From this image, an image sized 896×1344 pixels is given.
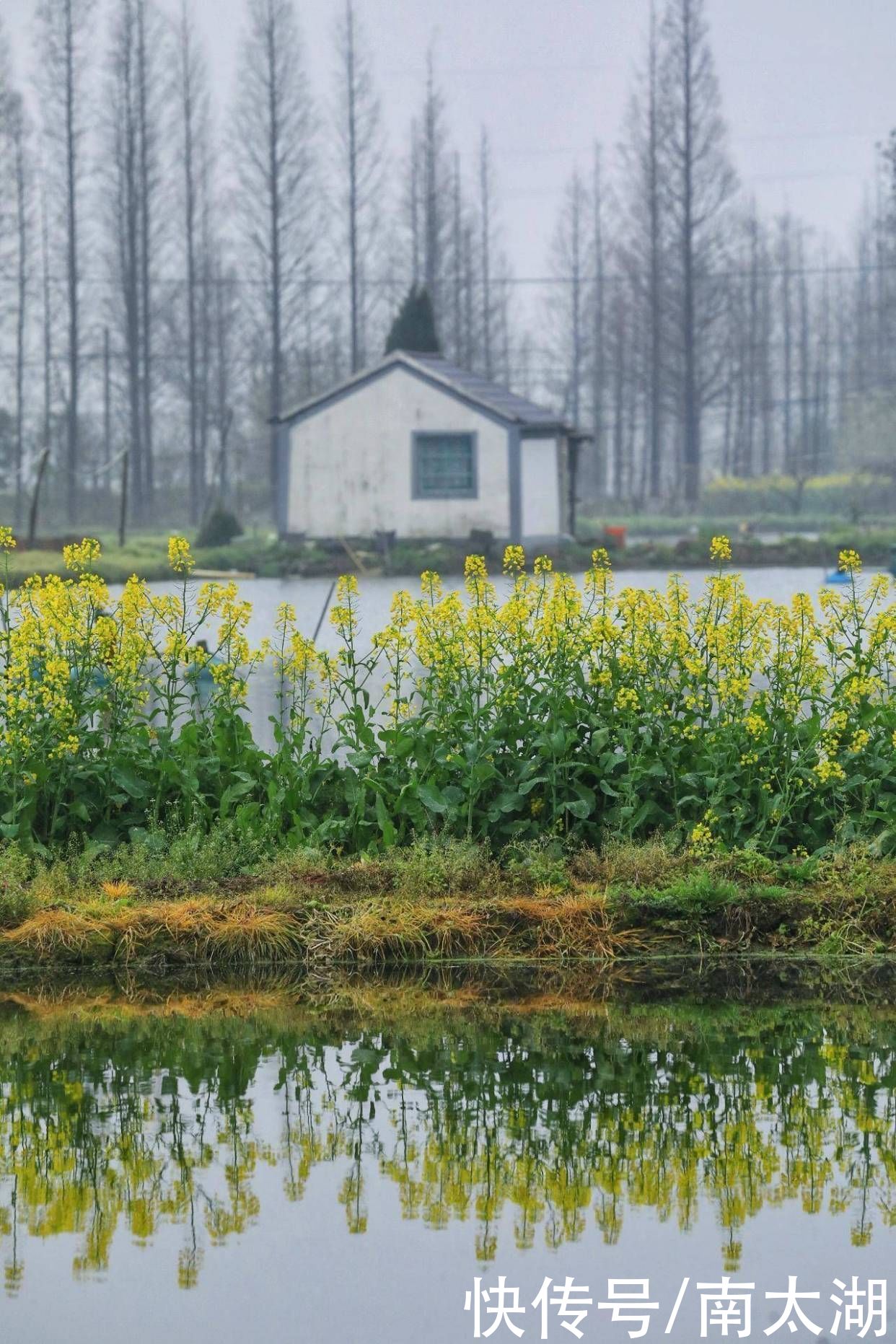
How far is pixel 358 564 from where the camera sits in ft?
135

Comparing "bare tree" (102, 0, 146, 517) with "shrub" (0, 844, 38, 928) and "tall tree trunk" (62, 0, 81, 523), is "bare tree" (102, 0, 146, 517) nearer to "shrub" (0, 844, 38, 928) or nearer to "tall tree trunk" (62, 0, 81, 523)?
"tall tree trunk" (62, 0, 81, 523)

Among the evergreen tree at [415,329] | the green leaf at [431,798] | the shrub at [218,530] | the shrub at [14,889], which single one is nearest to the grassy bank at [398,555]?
the shrub at [218,530]

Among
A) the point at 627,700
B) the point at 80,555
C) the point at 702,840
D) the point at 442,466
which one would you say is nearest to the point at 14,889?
the point at 80,555

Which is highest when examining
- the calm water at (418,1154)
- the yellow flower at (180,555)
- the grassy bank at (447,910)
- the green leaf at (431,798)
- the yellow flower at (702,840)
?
the yellow flower at (180,555)

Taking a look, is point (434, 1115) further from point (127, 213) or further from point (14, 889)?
point (127, 213)

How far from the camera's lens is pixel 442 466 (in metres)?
44.5

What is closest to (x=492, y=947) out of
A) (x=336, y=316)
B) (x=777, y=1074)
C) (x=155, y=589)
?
(x=777, y=1074)

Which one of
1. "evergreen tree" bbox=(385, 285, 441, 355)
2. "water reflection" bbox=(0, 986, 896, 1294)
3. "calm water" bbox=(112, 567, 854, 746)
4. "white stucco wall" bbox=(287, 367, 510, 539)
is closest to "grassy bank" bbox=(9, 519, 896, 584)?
"white stucco wall" bbox=(287, 367, 510, 539)

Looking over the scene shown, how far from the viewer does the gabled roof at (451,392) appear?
43.8 metres

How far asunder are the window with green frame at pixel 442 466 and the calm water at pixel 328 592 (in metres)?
4.05

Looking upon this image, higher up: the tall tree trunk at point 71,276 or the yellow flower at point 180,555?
the tall tree trunk at point 71,276

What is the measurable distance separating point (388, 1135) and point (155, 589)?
3130 cm

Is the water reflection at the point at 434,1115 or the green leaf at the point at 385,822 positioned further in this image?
the green leaf at the point at 385,822

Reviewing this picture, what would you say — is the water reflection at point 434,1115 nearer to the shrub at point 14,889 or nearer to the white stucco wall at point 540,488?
the shrub at point 14,889
